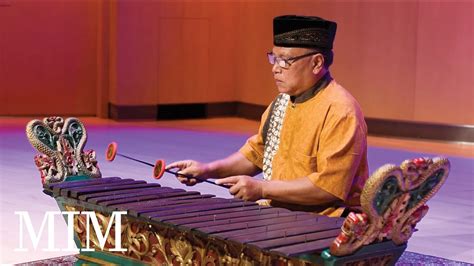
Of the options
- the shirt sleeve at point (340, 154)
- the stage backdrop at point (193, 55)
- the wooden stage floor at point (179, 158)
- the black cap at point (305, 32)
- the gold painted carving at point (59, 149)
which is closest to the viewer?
the shirt sleeve at point (340, 154)

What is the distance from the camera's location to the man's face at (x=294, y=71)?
3.82 meters

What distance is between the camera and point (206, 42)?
1193 cm

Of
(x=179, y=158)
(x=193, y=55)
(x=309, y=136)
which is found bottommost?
(x=179, y=158)

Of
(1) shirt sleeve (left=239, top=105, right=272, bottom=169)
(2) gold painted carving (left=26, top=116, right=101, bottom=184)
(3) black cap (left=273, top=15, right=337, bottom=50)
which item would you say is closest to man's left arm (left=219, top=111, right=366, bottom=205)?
(3) black cap (left=273, top=15, right=337, bottom=50)

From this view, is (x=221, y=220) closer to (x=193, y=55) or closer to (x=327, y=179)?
(x=327, y=179)

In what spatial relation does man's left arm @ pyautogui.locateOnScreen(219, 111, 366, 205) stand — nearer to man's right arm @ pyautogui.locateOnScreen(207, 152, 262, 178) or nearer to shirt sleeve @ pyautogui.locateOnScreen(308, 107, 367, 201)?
shirt sleeve @ pyautogui.locateOnScreen(308, 107, 367, 201)

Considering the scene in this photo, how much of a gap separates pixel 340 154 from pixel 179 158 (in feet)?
16.2

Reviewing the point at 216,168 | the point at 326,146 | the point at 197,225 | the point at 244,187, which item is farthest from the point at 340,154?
the point at 216,168

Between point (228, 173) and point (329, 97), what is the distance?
67 cm

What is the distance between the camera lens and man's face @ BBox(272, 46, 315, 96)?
3.82m

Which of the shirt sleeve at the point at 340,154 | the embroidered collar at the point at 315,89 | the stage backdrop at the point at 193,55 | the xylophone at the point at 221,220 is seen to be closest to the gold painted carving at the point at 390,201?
the xylophone at the point at 221,220

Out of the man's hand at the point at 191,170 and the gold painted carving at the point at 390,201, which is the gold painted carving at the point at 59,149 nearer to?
the man's hand at the point at 191,170

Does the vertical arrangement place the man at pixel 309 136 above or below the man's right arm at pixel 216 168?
above

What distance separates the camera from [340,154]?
3627mm
